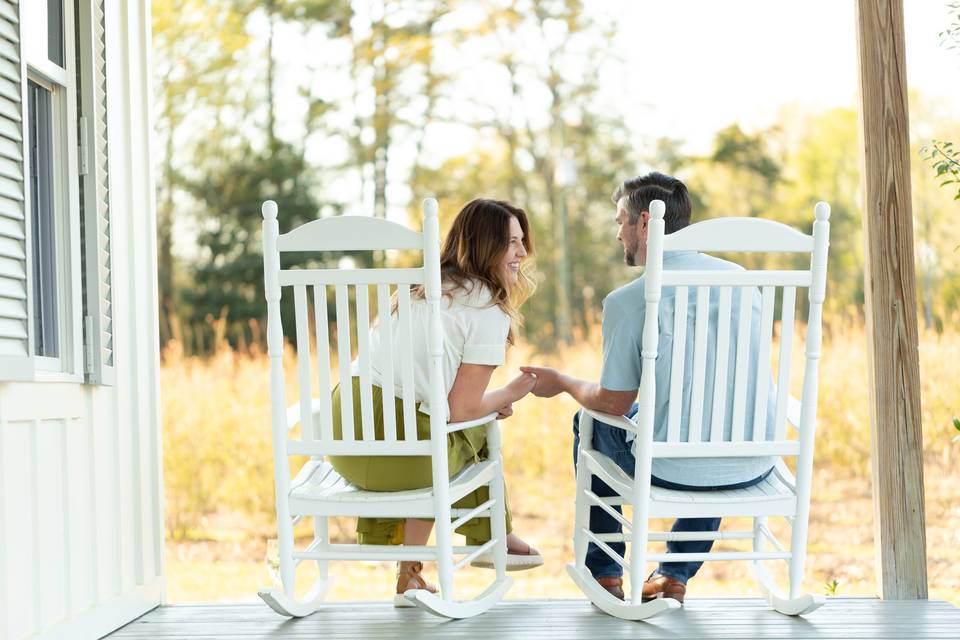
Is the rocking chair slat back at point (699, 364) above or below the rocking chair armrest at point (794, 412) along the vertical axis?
above

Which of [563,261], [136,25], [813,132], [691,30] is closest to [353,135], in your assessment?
[563,261]

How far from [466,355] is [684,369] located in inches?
22.3

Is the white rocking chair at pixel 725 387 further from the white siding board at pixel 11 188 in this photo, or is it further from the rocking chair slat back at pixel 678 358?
the white siding board at pixel 11 188

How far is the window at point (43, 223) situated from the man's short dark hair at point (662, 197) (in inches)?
59.2

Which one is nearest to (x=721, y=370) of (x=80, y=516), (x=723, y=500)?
(x=723, y=500)

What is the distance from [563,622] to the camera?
284 cm

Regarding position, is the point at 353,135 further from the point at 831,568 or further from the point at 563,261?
the point at 831,568

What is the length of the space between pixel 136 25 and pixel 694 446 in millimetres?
2031

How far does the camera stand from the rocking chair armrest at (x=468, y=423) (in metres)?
2.75

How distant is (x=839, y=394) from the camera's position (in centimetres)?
589

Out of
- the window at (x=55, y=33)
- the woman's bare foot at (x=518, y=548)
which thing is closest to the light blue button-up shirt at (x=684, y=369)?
the woman's bare foot at (x=518, y=548)

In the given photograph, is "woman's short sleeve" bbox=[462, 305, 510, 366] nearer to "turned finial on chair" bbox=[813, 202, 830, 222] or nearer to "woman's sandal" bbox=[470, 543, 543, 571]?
"woman's sandal" bbox=[470, 543, 543, 571]

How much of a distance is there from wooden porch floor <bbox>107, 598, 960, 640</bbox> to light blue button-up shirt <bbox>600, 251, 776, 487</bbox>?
378 mm

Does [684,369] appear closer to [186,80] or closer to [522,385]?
[522,385]
